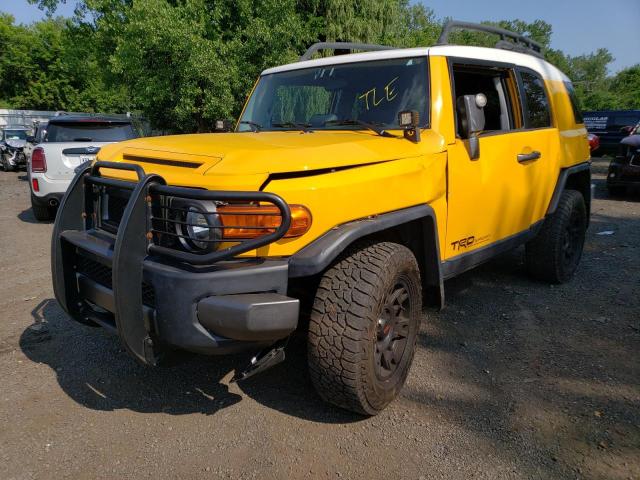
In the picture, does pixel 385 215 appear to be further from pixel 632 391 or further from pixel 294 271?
pixel 632 391

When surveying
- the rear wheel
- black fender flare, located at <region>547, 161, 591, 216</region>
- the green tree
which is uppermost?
the green tree

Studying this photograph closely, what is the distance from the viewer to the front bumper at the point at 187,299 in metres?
2.20

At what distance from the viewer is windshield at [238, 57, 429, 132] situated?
3266 millimetres

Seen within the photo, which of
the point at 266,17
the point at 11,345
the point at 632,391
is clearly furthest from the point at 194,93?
the point at 632,391

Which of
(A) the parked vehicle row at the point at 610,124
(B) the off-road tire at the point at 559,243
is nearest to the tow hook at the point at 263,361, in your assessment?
(B) the off-road tire at the point at 559,243

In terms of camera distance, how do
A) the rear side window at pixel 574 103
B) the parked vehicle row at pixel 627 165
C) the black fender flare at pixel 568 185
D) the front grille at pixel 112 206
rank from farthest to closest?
1. the parked vehicle row at pixel 627 165
2. the rear side window at pixel 574 103
3. the black fender flare at pixel 568 185
4. the front grille at pixel 112 206

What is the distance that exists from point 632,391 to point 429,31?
1769 inches

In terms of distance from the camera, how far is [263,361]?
2.45 m

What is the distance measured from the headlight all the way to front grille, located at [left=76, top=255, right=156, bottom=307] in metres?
0.28

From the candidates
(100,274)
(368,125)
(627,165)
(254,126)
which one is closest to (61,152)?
(254,126)

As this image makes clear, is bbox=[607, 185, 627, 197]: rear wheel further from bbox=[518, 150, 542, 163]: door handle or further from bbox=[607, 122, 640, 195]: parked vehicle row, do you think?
bbox=[518, 150, 542, 163]: door handle

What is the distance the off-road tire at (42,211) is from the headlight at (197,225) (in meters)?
6.98

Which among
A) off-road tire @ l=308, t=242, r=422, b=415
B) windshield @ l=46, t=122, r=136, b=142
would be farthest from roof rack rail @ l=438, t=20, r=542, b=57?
windshield @ l=46, t=122, r=136, b=142

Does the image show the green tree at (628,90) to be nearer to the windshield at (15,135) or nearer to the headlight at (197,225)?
the windshield at (15,135)
